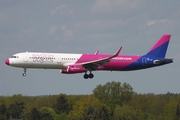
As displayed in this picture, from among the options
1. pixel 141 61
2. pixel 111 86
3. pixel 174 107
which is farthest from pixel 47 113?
pixel 141 61

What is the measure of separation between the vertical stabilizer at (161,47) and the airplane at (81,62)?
8.46ft

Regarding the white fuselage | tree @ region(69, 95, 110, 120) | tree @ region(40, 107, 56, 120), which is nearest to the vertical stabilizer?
the white fuselage

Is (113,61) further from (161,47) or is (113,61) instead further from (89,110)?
(89,110)

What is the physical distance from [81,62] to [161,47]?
1665 centimetres

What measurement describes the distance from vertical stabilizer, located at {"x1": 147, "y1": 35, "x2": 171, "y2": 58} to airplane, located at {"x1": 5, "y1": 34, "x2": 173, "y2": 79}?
102 inches

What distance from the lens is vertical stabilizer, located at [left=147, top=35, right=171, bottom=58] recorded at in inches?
3792

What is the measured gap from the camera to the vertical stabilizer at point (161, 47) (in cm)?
9631

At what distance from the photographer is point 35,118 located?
146 meters

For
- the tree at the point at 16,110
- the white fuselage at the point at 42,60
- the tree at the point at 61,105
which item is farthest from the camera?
the tree at the point at 16,110

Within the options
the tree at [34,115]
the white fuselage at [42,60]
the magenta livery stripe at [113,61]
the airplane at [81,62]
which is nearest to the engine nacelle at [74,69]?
the airplane at [81,62]

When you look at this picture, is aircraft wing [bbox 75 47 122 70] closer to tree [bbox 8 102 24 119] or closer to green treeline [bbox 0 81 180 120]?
green treeline [bbox 0 81 180 120]

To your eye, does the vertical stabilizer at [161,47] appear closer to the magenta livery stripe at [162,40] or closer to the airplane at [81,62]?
→ the magenta livery stripe at [162,40]

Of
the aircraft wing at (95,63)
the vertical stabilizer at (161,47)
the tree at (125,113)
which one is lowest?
the tree at (125,113)

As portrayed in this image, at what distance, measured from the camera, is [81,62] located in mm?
89250
